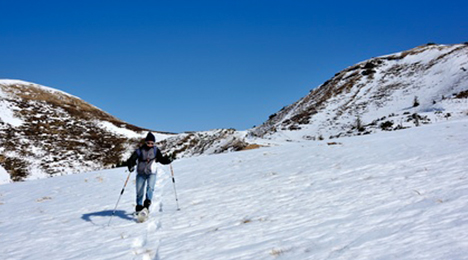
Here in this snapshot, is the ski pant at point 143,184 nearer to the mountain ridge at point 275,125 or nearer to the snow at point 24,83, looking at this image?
the mountain ridge at point 275,125

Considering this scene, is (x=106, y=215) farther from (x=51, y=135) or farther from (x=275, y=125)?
(x=51, y=135)

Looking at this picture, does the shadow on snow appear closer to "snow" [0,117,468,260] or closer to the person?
"snow" [0,117,468,260]

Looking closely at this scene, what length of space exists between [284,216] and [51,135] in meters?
58.9

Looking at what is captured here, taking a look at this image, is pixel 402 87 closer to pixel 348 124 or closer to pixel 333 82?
pixel 348 124

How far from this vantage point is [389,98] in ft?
168

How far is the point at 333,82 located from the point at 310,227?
75469mm

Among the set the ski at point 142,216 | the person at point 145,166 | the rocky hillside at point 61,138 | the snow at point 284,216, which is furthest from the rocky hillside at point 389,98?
the ski at point 142,216

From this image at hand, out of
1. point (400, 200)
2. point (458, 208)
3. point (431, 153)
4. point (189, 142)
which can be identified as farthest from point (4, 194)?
point (189, 142)

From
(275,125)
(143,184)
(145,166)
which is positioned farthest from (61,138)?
(145,166)

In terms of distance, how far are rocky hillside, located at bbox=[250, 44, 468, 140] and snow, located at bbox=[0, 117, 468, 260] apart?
22.6 m

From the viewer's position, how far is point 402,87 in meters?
54.7

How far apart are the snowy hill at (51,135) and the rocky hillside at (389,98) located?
2796 cm

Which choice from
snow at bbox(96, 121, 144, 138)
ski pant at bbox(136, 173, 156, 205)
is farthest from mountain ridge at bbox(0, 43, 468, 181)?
ski pant at bbox(136, 173, 156, 205)

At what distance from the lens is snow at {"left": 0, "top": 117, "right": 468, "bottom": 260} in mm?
5273
